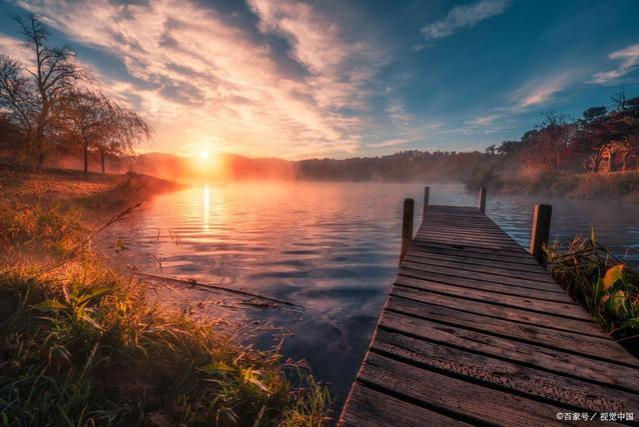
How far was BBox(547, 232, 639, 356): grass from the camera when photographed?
11.6 feet

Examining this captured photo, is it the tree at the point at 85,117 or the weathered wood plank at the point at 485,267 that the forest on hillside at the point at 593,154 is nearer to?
the weathered wood plank at the point at 485,267

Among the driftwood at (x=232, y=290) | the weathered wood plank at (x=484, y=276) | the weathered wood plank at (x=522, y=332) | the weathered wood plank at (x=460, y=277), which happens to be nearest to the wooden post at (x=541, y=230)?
the weathered wood plank at (x=484, y=276)

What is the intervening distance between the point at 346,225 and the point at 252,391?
11.4 m

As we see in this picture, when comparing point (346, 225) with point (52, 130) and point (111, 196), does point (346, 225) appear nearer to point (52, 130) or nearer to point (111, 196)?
point (111, 196)

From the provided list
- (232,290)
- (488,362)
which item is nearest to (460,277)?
(488,362)

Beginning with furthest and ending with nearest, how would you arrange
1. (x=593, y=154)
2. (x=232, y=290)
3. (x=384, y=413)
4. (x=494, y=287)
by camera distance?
(x=593, y=154)
(x=232, y=290)
(x=494, y=287)
(x=384, y=413)

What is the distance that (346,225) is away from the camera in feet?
44.7

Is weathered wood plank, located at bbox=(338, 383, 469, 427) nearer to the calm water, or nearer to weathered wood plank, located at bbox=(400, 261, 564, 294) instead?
the calm water

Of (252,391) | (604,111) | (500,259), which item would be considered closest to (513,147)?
(604,111)

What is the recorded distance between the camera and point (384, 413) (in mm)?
1871

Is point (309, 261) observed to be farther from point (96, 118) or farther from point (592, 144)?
point (592, 144)

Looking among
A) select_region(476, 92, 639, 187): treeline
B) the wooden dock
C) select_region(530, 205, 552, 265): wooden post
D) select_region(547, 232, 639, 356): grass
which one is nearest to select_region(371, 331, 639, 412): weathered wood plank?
the wooden dock

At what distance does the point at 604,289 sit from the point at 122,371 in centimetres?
584

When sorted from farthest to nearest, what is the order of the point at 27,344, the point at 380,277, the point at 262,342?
the point at 380,277 → the point at 262,342 → the point at 27,344
